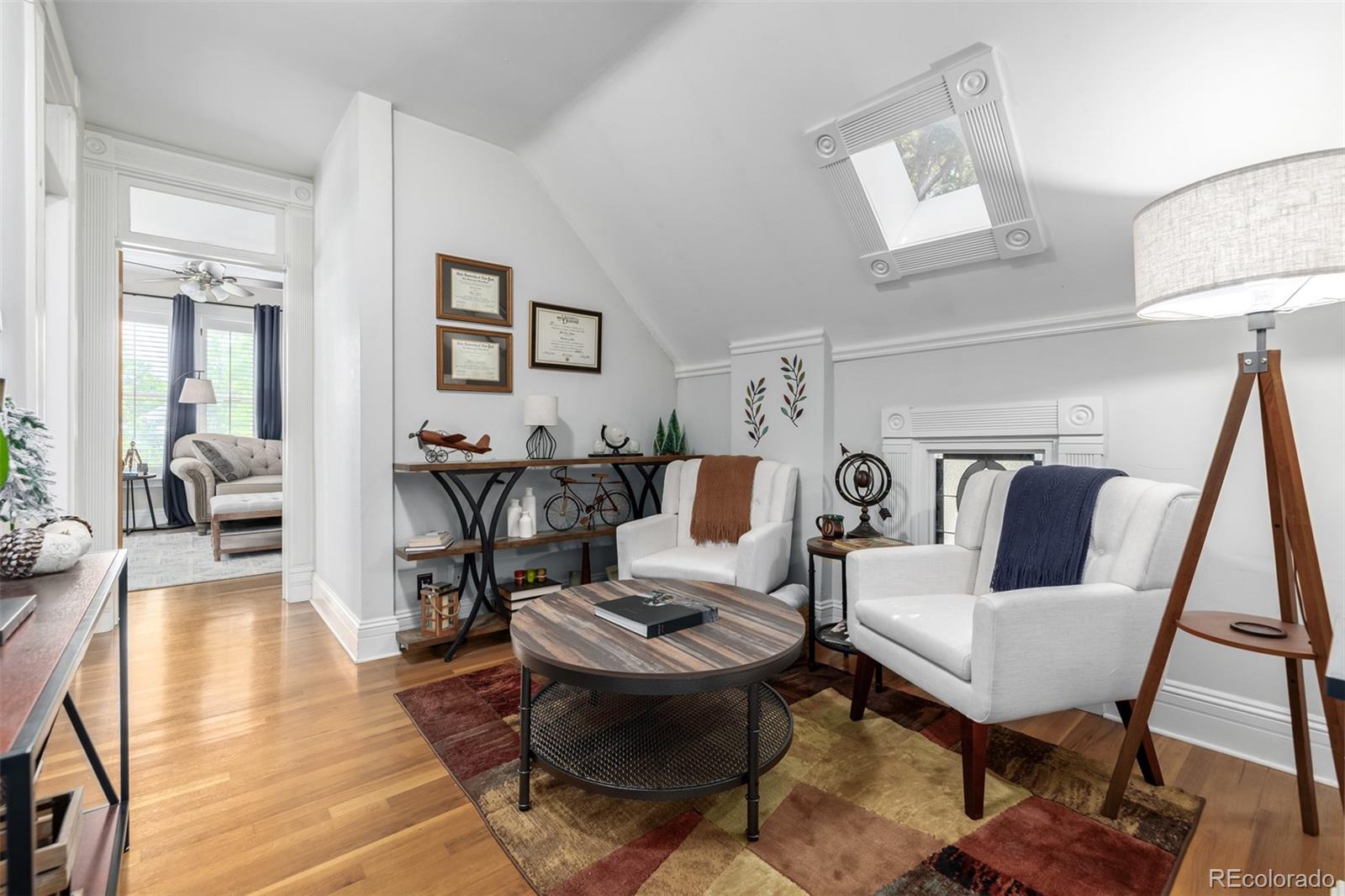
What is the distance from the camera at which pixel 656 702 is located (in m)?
2.02

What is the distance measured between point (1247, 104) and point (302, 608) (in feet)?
15.4

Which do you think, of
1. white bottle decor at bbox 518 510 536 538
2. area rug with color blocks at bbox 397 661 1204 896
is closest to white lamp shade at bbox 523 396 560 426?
white bottle decor at bbox 518 510 536 538

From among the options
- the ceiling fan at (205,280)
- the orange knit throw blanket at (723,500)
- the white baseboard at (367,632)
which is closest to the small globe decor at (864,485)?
the orange knit throw blanket at (723,500)

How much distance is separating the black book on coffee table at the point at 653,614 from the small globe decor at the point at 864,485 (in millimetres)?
1131

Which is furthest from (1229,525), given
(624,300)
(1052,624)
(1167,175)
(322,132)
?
(322,132)

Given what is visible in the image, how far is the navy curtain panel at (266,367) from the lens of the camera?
6.94 m

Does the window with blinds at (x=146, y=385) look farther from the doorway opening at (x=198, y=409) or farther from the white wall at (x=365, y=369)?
the white wall at (x=365, y=369)

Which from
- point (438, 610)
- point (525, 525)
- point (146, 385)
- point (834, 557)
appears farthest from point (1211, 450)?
point (146, 385)

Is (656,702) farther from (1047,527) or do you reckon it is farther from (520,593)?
(1047,527)

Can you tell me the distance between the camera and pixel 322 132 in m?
3.18

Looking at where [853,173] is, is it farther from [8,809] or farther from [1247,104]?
[8,809]

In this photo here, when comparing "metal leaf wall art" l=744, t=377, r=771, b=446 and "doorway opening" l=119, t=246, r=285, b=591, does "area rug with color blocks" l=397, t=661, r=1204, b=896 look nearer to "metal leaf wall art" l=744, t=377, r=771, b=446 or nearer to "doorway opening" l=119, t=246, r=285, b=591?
"metal leaf wall art" l=744, t=377, r=771, b=446

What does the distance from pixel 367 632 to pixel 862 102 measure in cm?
308

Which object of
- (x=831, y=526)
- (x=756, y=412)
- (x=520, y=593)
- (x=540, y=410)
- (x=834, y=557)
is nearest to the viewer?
(x=834, y=557)
